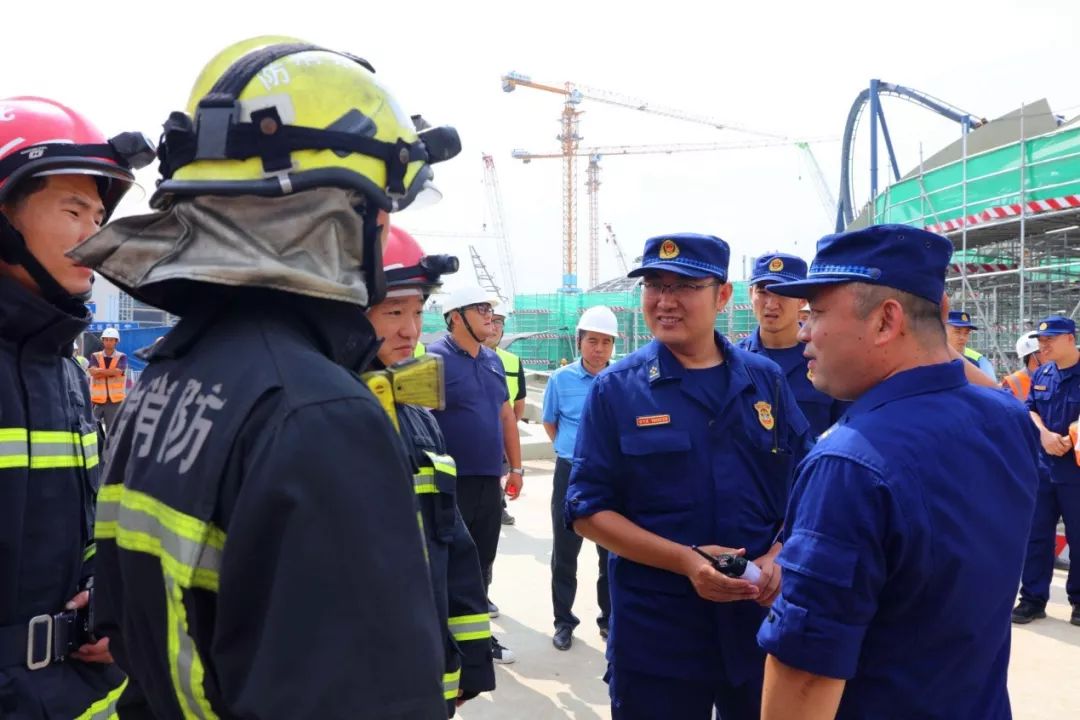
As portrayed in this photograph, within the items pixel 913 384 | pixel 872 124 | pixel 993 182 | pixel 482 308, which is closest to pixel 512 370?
pixel 482 308

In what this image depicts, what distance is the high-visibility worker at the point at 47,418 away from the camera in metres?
1.83

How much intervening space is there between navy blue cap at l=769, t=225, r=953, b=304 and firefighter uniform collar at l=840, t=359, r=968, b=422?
0.17 meters

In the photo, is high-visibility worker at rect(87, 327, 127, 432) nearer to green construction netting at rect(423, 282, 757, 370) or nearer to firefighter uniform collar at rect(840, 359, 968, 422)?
firefighter uniform collar at rect(840, 359, 968, 422)

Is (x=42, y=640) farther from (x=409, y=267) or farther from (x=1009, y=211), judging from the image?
(x=1009, y=211)

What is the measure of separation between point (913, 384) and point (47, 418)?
7.00 ft

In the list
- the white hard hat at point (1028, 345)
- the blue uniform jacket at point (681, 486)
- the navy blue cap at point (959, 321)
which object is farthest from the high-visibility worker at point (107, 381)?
the white hard hat at point (1028, 345)

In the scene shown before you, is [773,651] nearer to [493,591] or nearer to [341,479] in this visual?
[341,479]

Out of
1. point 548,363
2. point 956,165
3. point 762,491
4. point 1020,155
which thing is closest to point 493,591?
point 762,491

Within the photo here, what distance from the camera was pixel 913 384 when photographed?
1.77m

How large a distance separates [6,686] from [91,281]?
1.06m

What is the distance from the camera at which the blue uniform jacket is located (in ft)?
8.21

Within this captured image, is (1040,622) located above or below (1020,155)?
below

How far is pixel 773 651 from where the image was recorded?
1.64 meters

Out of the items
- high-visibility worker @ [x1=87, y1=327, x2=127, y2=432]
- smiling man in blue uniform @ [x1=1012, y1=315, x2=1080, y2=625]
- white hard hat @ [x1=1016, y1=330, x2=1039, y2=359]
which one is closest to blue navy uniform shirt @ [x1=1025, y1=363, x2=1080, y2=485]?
smiling man in blue uniform @ [x1=1012, y1=315, x2=1080, y2=625]
